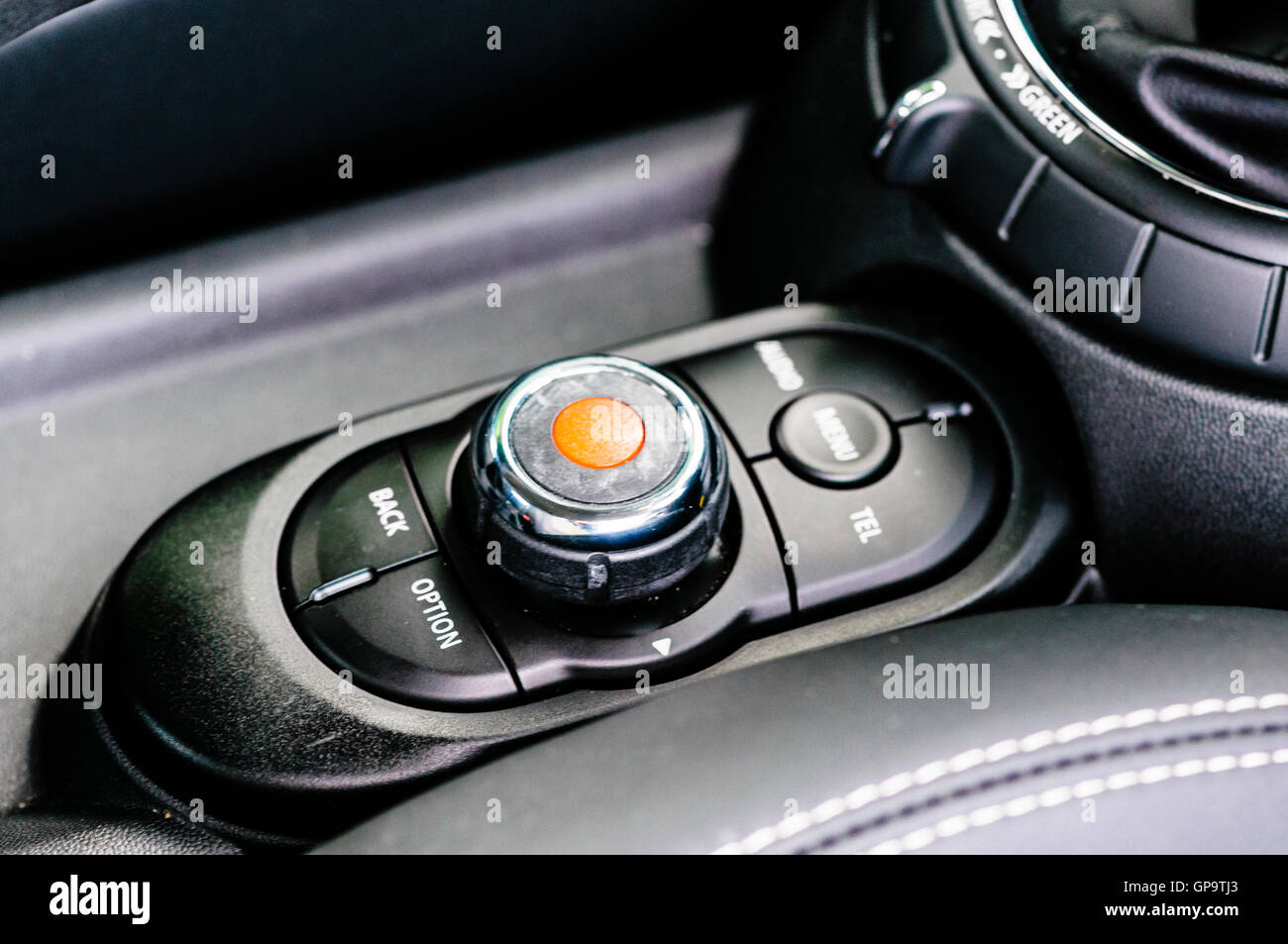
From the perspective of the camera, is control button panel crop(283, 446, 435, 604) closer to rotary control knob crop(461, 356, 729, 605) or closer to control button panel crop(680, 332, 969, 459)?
rotary control knob crop(461, 356, 729, 605)

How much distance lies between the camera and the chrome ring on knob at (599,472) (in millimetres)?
668

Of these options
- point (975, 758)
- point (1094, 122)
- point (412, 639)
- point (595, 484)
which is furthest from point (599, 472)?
point (1094, 122)

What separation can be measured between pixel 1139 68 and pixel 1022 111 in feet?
0.24

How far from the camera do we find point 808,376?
84cm

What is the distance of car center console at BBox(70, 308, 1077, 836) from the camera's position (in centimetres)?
68

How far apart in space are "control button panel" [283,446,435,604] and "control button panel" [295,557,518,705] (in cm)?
2

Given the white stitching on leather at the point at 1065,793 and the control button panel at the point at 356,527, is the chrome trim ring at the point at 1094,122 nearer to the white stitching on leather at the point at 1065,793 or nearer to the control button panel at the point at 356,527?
the white stitching on leather at the point at 1065,793

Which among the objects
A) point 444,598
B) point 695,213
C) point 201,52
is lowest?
point 444,598

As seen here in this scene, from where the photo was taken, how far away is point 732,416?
81 cm

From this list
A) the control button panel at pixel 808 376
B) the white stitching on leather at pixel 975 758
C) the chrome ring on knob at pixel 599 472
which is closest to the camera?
the white stitching on leather at pixel 975 758

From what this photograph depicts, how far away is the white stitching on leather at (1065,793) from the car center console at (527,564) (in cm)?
19

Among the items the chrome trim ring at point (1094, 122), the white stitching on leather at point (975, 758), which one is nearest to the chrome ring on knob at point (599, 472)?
the white stitching on leather at point (975, 758)
